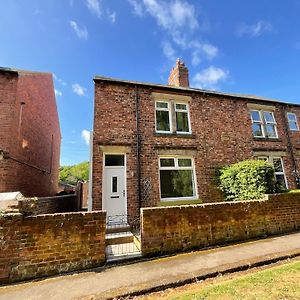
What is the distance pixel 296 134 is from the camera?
513 inches

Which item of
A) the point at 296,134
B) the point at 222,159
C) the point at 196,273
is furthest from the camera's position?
the point at 296,134

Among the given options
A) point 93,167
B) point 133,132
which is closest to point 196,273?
point 93,167

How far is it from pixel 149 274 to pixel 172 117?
25.1ft

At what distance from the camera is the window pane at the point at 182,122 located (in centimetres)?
1055

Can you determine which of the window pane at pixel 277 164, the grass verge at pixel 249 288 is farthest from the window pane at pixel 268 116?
the grass verge at pixel 249 288

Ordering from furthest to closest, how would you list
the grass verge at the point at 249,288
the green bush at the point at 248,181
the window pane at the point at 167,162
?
the window pane at the point at 167,162 → the green bush at the point at 248,181 → the grass verge at the point at 249,288

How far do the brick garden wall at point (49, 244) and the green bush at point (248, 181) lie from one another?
20.8 feet

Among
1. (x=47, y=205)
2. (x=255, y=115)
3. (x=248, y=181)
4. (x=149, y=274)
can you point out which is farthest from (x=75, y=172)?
(x=149, y=274)

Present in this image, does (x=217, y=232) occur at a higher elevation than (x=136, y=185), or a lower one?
lower

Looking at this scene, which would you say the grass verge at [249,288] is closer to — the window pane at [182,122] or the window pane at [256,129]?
the window pane at [182,122]

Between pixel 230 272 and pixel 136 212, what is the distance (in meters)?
4.66

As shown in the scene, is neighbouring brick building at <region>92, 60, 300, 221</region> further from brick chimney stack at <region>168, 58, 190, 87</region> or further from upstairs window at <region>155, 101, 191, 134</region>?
brick chimney stack at <region>168, 58, 190, 87</region>

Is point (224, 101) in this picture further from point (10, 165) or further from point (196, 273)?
point (10, 165)

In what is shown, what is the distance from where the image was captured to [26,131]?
10.5 meters
